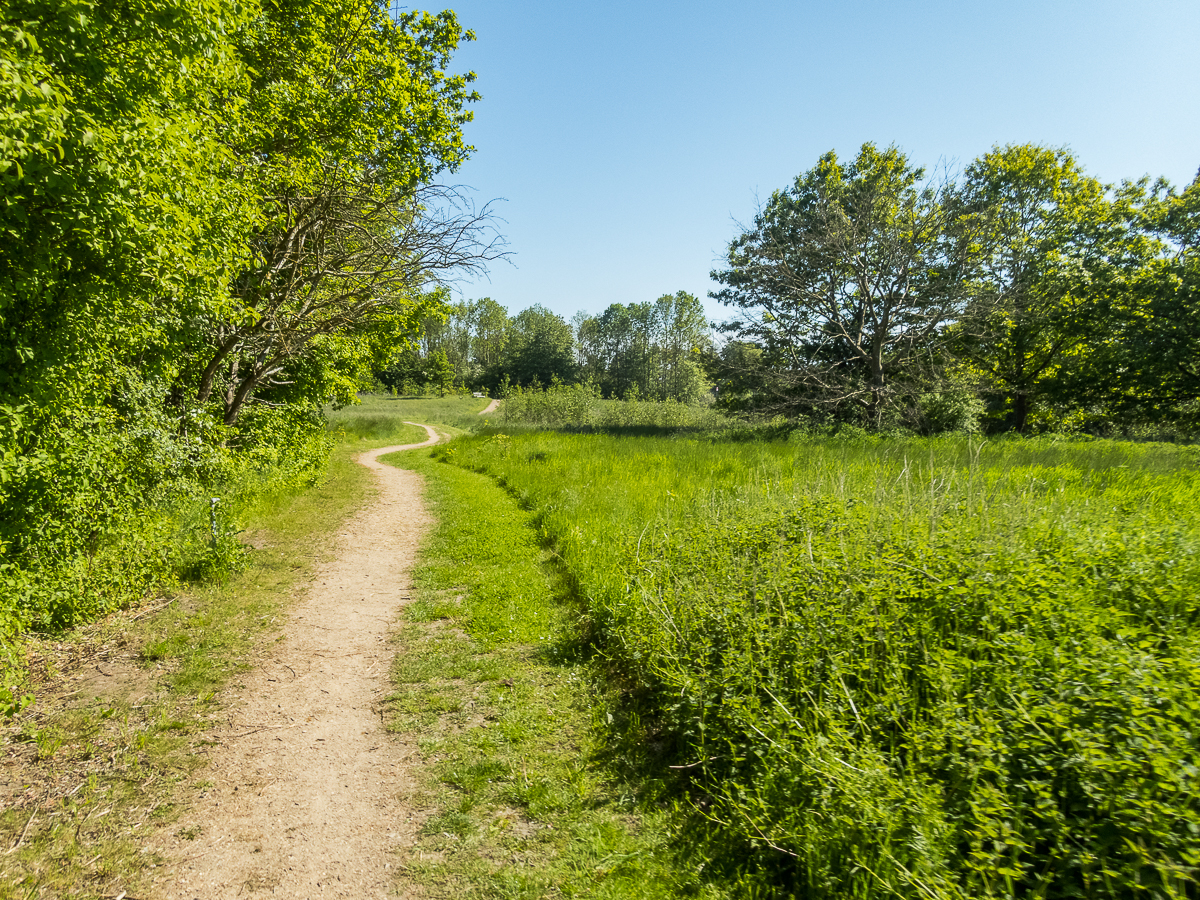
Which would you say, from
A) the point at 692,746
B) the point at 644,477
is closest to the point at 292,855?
the point at 692,746

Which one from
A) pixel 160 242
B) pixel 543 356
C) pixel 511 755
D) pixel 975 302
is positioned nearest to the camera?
pixel 511 755

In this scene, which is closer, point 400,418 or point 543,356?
point 400,418

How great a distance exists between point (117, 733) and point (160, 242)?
13.4ft

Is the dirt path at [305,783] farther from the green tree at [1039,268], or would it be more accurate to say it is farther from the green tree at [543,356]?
the green tree at [543,356]

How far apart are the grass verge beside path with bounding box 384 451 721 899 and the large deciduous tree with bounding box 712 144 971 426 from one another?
50.9 ft

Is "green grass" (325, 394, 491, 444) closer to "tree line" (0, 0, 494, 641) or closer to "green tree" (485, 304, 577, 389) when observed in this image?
"green tree" (485, 304, 577, 389)

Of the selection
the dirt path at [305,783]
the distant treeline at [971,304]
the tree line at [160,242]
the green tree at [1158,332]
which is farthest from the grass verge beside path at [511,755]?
the green tree at [1158,332]

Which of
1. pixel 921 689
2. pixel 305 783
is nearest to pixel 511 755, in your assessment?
pixel 305 783

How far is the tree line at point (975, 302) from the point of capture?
57.7 ft

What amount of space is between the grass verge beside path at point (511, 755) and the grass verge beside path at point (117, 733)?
1490mm

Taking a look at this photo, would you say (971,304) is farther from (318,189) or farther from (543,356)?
(543,356)

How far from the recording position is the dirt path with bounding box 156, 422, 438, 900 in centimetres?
281

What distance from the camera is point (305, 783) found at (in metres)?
3.50

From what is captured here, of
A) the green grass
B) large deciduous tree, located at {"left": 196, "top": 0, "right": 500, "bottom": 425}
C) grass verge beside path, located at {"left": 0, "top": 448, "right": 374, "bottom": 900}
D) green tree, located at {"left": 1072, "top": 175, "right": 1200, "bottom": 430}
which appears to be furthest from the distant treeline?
the green grass
